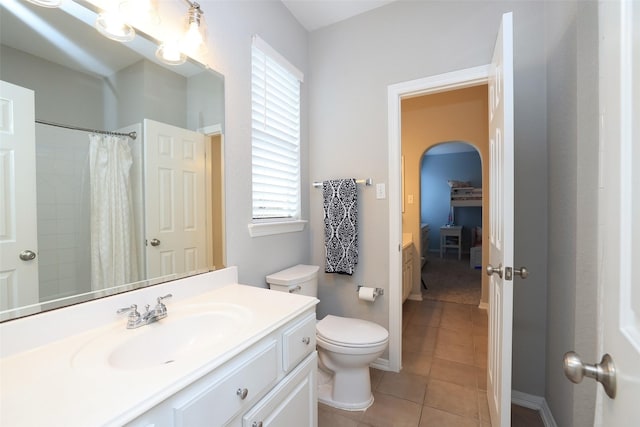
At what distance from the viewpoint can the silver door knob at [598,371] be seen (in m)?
0.42

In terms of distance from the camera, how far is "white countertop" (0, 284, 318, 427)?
0.51 m

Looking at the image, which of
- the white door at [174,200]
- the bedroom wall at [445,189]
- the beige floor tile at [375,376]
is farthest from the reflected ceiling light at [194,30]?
the bedroom wall at [445,189]

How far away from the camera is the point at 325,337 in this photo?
160 cm

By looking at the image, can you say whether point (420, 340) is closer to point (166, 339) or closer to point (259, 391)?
point (259, 391)

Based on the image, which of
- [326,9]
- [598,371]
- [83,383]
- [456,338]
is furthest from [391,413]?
[326,9]

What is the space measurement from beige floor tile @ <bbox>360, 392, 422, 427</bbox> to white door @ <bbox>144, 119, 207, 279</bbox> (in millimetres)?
1275

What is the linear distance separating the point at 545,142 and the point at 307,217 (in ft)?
5.28

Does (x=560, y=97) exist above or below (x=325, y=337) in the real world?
above

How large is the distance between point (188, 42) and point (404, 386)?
91.4 inches

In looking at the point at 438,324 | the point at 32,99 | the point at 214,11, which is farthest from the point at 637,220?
the point at 438,324

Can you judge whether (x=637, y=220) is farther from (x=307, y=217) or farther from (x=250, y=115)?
(x=307, y=217)

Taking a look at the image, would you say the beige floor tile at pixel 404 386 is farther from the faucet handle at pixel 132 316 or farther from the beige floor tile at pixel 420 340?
the faucet handle at pixel 132 316

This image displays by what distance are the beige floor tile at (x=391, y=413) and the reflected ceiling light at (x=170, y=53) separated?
2.07m

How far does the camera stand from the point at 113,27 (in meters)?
0.98
